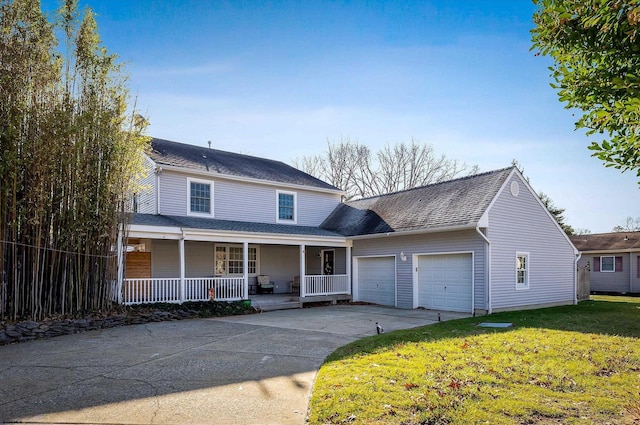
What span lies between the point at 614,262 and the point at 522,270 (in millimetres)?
13805

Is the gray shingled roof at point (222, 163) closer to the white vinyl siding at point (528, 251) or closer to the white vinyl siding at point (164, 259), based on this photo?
the white vinyl siding at point (164, 259)

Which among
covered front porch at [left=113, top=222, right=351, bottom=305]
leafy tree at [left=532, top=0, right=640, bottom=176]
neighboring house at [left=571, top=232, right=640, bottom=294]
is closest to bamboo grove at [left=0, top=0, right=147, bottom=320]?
covered front porch at [left=113, top=222, right=351, bottom=305]

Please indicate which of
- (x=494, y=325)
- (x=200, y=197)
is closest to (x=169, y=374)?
(x=494, y=325)

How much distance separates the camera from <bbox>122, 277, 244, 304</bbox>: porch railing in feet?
41.8

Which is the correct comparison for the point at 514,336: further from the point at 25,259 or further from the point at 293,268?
the point at 293,268

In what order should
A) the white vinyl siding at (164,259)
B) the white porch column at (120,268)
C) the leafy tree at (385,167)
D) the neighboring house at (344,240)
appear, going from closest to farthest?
1. the white porch column at (120,268)
2. the neighboring house at (344,240)
3. the white vinyl siding at (164,259)
4. the leafy tree at (385,167)

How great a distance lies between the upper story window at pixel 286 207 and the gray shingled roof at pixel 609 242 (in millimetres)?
18452

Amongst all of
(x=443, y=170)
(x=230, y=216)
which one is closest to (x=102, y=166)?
(x=230, y=216)

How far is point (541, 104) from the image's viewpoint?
448 inches

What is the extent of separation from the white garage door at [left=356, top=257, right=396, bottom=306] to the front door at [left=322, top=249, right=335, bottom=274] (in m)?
2.02

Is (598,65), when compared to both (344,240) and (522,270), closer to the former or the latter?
(522,270)

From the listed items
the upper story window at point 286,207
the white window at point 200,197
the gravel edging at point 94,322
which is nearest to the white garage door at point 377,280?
the upper story window at point 286,207

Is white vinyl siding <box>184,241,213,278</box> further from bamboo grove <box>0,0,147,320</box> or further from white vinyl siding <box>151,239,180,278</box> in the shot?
bamboo grove <box>0,0,147,320</box>

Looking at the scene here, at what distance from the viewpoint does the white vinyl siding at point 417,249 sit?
1362cm
